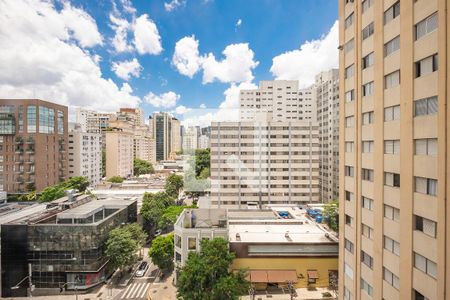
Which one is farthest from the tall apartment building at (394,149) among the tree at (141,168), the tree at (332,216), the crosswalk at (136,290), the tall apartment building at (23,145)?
the tree at (141,168)

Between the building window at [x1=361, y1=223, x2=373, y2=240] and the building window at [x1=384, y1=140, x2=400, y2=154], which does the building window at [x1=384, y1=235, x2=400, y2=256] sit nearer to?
the building window at [x1=361, y1=223, x2=373, y2=240]

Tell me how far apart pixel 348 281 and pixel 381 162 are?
22.2ft

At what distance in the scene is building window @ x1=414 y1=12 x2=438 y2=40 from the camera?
755 centimetres

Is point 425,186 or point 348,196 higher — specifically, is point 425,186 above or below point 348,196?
above

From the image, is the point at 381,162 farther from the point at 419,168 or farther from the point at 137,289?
the point at 137,289

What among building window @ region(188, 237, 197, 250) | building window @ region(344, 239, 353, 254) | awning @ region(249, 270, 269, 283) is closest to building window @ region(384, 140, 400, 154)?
building window @ region(344, 239, 353, 254)

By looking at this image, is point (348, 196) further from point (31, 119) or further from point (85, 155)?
point (85, 155)

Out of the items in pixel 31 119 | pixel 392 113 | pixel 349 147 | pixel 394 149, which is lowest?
pixel 394 149

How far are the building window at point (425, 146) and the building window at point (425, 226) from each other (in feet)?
7.15

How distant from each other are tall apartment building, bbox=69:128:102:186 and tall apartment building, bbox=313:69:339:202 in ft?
170

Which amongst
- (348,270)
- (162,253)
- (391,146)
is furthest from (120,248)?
(391,146)

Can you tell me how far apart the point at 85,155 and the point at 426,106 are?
61.4 meters

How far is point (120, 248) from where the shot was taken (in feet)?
71.8

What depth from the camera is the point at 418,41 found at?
8047 millimetres
